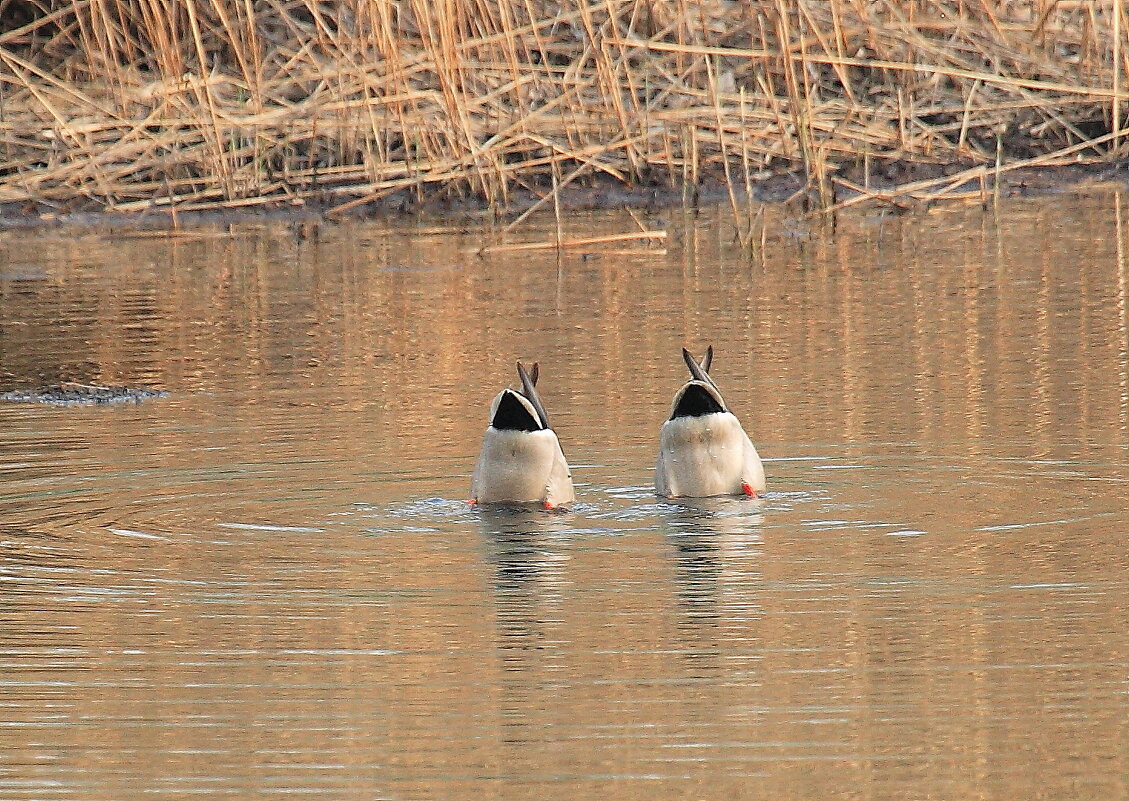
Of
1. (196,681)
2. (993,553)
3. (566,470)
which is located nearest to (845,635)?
(993,553)

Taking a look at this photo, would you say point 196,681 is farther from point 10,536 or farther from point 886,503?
point 886,503

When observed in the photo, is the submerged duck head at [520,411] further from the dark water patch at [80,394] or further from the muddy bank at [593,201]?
the muddy bank at [593,201]

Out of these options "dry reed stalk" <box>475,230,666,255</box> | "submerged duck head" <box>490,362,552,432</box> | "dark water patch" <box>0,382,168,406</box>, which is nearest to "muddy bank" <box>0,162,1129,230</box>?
"dry reed stalk" <box>475,230,666,255</box>

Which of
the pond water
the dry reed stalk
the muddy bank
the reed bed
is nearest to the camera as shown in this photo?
the pond water

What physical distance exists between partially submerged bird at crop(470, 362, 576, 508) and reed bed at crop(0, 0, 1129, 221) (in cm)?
845

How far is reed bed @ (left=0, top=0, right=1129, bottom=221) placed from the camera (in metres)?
16.3

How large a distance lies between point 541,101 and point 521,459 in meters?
10.6

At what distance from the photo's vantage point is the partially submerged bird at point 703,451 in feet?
23.6

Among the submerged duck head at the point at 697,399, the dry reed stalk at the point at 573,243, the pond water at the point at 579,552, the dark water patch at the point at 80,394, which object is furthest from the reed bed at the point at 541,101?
the submerged duck head at the point at 697,399

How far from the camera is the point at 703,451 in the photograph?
7.25 meters

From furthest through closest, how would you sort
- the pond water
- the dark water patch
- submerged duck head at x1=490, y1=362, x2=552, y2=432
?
1. the dark water patch
2. submerged duck head at x1=490, y1=362, x2=552, y2=432
3. the pond water

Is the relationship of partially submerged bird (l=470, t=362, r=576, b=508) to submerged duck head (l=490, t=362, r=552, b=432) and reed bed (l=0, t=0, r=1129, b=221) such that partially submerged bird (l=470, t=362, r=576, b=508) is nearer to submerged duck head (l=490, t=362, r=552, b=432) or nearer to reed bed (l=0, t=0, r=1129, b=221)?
submerged duck head (l=490, t=362, r=552, b=432)

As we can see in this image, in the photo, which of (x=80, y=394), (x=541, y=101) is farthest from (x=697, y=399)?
(x=541, y=101)

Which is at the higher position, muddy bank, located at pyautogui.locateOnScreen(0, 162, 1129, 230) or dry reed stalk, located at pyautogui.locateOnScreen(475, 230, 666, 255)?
muddy bank, located at pyautogui.locateOnScreen(0, 162, 1129, 230)
